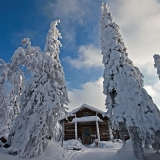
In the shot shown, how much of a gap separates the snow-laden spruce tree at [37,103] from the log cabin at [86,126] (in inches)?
511

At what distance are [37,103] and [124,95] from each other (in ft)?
19.3

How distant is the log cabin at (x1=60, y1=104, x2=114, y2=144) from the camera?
2284 cm

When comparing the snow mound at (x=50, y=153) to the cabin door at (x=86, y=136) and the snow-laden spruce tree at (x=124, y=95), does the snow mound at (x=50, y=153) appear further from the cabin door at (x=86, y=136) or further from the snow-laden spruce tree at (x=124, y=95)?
the cabin door at (x=86, y=136)

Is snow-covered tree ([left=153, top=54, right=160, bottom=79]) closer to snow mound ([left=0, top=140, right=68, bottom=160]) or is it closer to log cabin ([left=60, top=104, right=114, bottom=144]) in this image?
log cabin ([left=60, top=104, right=114, bottom=144])

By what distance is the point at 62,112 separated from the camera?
34.2 ft

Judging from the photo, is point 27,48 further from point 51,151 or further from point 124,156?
point 124,156

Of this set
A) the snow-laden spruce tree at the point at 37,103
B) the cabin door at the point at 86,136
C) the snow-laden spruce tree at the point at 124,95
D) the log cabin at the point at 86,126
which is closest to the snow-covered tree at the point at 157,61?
the snow-laden spruce tree at the point at 124,95

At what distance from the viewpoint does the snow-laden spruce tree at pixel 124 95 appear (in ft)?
25.6

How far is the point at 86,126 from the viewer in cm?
2433

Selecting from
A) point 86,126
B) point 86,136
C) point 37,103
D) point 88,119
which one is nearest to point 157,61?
point 37,103

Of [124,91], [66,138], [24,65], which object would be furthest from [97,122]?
[24,65]

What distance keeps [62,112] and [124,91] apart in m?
4.91

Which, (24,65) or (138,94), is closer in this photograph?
(138,94)

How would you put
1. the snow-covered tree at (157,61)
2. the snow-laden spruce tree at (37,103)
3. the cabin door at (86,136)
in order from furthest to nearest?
the cabin door at (86,136)
the snow-covered tree at (157,61)
the snow-laden spruce tree at (37,103)
